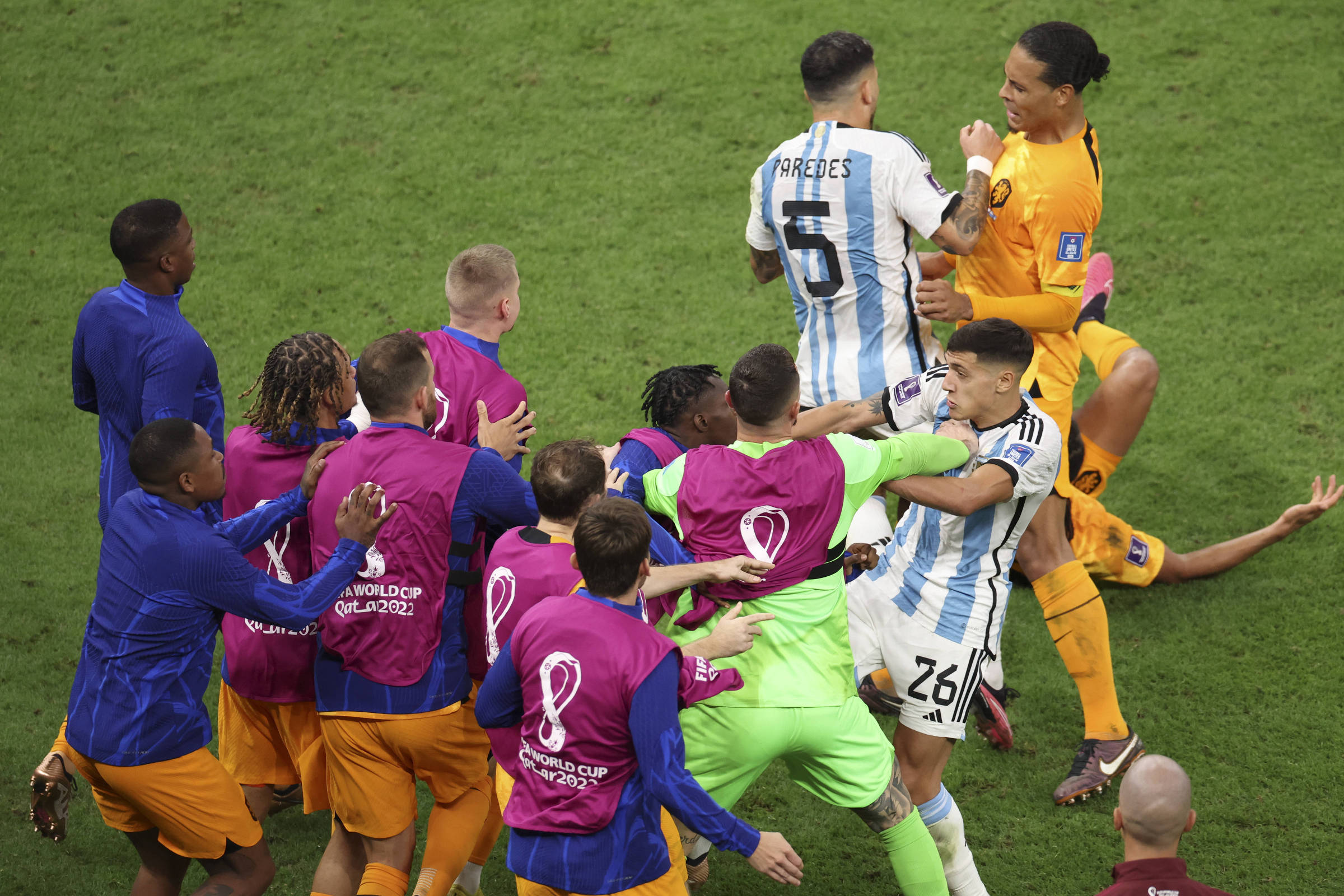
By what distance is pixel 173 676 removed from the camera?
3.41 meters

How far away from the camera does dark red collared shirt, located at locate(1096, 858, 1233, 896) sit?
2672 millimetres

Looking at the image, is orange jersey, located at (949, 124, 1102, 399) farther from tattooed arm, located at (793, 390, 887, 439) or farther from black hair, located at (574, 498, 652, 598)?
black hair, located at (574, 498, 652, 598)

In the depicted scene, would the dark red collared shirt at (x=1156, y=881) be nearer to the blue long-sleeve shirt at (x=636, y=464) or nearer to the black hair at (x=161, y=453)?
A: the blue long-sleeve shirt at (x=636, y=464)

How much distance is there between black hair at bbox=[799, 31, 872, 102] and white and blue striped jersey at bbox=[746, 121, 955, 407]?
0.43ft

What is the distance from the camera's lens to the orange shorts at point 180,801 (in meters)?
3.38

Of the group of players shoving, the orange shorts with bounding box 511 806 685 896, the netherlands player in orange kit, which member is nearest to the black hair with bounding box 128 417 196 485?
the group of players shoving

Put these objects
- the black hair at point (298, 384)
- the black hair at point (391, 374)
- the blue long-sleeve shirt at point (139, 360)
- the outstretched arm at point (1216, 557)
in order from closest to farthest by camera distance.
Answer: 1. the black hair at point (391, 374)
2. the black hair at point (298, 384)
3. the blue long-sleeve shirt at point (139, 360)
4. the outstretched arm at point (1216, 557)

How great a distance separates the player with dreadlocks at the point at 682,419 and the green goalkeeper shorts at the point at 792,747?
0.80 m

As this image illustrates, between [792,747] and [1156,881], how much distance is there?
104cm

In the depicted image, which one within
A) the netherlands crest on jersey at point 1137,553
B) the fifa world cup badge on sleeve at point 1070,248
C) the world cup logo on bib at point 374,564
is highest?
the fifa world cup badge on sleeve at point 1070,248

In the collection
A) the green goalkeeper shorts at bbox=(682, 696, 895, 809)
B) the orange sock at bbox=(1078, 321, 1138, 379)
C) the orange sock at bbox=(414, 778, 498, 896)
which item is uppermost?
the orange sock at bbox=(1078, 321, 1138, 379)

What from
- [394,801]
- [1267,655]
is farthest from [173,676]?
[1267,655]

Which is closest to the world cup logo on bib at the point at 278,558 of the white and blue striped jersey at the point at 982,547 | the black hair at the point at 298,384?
the black hair at the point at 298,384

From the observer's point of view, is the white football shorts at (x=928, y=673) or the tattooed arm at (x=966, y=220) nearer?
the white football shorts at (x=928, y=673)
